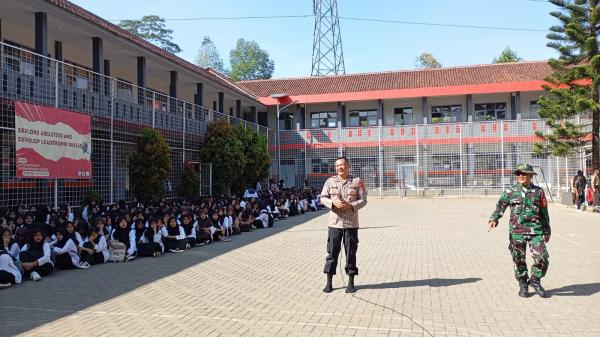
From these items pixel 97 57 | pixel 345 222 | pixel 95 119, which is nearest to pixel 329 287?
pixel 345 222

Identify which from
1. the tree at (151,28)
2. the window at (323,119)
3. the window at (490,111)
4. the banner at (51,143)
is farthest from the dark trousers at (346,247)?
the tree at (151,28)

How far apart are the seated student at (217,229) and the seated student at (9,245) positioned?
4385 millimetres

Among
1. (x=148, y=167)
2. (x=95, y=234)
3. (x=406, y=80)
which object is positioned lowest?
(x=95, y=234)

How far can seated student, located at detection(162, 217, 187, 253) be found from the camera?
10297mm

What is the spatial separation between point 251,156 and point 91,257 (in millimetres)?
14805

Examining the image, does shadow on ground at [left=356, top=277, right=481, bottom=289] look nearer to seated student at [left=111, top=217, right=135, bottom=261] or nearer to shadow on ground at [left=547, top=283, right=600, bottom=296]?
shadow on ground at [left=547, top=283, right=600, bottom=296]

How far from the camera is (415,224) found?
14.7m

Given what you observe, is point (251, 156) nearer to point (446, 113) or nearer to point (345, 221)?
point (345, 221)

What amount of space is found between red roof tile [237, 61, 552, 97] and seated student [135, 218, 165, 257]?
27.2 metres

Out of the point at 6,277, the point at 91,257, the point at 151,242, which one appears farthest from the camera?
the point at 151,242

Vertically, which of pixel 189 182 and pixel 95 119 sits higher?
pixel 95 119

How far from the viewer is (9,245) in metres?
8.08

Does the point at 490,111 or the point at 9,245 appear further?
the point at 490,111

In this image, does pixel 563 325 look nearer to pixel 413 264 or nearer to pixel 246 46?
pixel 413 264
